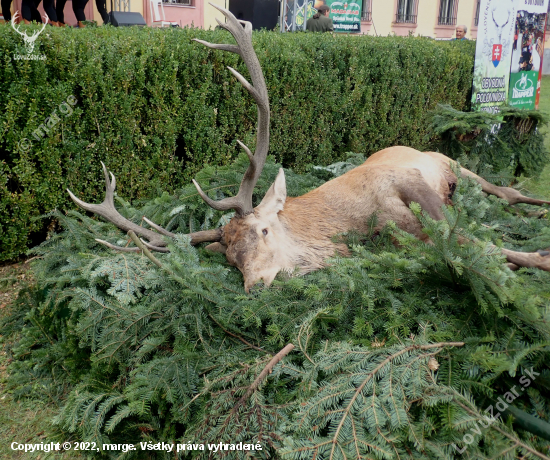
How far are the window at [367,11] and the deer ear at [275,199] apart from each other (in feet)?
68.4

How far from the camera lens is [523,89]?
8.59 metres

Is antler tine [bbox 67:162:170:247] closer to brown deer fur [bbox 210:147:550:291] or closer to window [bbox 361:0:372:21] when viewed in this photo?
brown deer fur [bbox 210:147:550:291]

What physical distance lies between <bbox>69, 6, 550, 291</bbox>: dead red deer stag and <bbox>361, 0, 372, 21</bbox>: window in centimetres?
2028

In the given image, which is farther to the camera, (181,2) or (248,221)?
(181,2)

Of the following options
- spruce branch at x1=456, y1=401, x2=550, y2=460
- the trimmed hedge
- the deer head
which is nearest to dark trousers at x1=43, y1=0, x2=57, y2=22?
the trimmed hedge

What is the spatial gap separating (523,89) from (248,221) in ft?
22.8

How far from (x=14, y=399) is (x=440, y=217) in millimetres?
3024

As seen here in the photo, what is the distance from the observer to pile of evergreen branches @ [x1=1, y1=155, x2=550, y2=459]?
2.15 m

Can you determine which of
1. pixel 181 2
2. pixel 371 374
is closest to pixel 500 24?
pixel 371 374

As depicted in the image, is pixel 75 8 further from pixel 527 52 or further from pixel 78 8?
pixel 527 52

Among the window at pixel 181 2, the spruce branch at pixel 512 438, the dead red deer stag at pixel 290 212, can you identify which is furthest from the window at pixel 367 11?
the spruce branch at pixel 512 438

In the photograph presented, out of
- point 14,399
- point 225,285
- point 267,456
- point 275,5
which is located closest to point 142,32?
point 225,285

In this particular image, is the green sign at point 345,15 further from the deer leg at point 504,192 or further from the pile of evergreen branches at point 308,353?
the pile of evergreen branches at point 308,353

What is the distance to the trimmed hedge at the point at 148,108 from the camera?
445 cm
